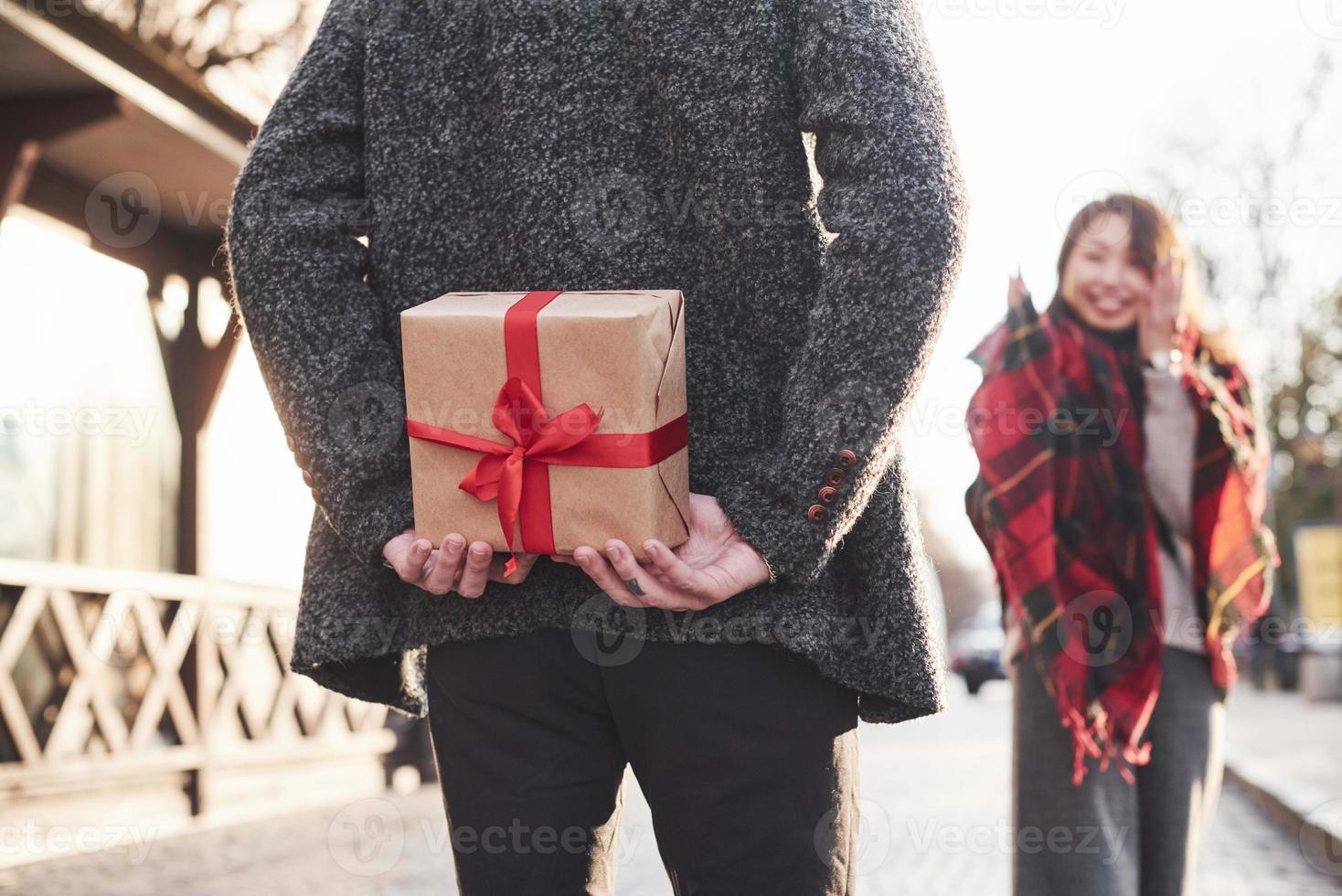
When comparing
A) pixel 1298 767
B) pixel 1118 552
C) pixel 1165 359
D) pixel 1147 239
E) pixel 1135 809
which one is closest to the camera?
pixel 1135 809

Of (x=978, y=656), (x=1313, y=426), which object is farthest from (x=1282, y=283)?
(x=978, y=656)

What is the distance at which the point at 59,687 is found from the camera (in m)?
7.38

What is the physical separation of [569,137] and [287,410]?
18.5 inches

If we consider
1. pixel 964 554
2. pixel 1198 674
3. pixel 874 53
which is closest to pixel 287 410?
pixel 874 53

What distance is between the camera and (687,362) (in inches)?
62.0

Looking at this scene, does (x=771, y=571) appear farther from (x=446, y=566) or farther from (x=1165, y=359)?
(x=1165, y=359)

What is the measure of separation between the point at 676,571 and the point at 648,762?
0.72 ft

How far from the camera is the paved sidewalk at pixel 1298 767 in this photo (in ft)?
21.0

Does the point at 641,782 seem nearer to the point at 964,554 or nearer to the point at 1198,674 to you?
the point at 1198,674

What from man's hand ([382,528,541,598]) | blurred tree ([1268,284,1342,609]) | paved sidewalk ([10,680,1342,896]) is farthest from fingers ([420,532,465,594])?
blurred tree ([1268,284,1342,609])

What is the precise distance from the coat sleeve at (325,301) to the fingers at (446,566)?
95 millimetres

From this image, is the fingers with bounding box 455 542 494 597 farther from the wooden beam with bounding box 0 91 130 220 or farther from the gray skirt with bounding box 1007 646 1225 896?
the wooden beam with bounding box 0 91 130 220

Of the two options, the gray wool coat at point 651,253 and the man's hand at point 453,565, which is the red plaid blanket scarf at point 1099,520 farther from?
the man's hand at point 453,565

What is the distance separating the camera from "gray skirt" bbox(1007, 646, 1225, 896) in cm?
291
